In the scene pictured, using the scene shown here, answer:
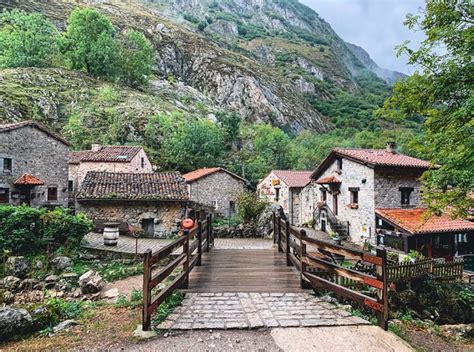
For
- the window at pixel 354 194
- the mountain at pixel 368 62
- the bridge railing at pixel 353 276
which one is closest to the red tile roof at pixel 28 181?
the bridge railing at pixel 353 276

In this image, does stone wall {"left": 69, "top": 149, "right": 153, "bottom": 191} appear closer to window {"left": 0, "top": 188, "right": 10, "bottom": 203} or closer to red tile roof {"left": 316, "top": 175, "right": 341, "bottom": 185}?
window {"left": 0, "top": 188, "right": 10, "bottom": 203}

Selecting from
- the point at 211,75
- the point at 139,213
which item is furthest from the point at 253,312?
the point at 211,75

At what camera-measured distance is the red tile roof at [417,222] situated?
16.5 metres

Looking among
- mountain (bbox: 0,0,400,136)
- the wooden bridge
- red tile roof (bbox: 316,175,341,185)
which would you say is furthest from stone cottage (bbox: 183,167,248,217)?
the wooden bridge

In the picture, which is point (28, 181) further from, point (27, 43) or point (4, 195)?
point (27, 43)

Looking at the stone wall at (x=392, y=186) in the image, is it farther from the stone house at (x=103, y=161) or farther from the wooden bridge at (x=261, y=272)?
the stone house at (x=103, y=161)

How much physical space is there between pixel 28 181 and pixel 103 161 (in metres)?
6.66

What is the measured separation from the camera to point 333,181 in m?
21.5

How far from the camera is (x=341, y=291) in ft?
15.3

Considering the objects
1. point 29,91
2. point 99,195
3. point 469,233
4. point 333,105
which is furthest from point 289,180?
point 333,105

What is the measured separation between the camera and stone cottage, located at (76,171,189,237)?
52.9 feet

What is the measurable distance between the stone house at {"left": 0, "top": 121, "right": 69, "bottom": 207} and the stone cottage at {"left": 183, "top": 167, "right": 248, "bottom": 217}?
9.07 metres

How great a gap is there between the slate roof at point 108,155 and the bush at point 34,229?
41.1 feet

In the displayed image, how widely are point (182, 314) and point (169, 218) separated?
41.5 feet
